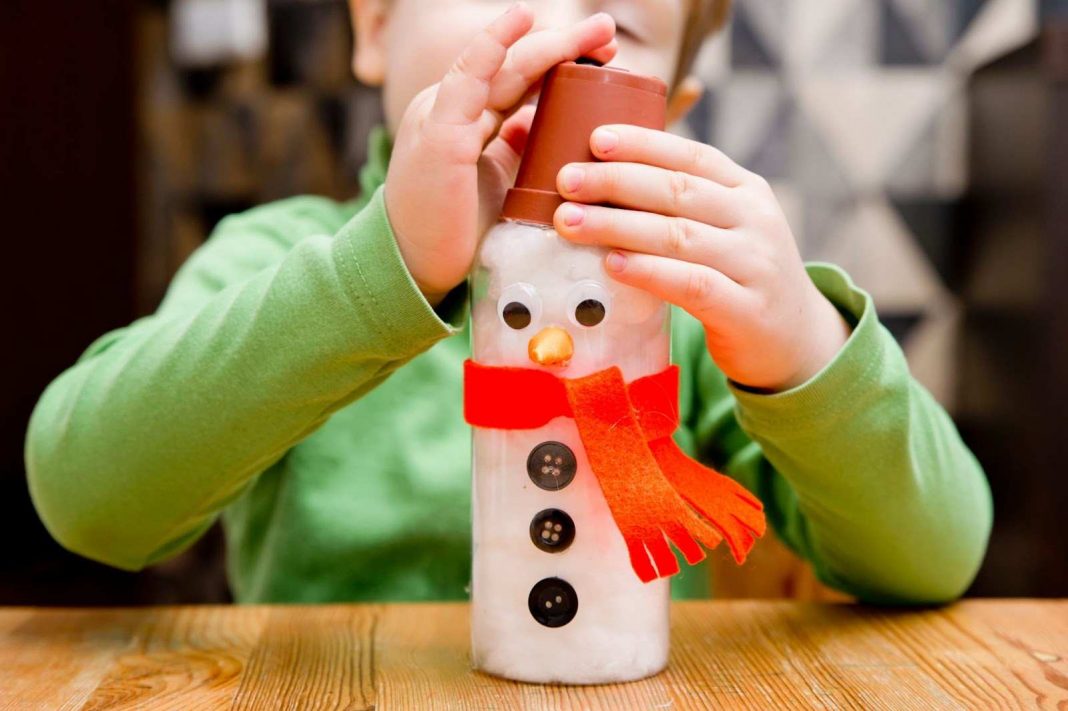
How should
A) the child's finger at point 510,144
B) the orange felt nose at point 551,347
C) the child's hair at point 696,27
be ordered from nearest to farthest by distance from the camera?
the orange felt nose at point 551,347
the child's finger at point 510,144
the child's hair at point 696,27

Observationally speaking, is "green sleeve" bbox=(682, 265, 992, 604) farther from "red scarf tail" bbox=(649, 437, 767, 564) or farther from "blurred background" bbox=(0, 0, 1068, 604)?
"blurred background" bbox=(0, 0, 1068, 604)

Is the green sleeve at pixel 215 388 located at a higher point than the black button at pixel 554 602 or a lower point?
higher

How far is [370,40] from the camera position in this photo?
0.89m

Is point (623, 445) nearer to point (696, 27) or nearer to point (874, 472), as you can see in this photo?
point (874, 472)

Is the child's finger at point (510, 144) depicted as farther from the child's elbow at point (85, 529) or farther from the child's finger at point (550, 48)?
the child's elbow at point (85, 529)

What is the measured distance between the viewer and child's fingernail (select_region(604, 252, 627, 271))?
501 millimetres

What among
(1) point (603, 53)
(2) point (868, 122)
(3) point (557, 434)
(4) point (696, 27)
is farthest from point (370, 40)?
(2) point (868, 122)

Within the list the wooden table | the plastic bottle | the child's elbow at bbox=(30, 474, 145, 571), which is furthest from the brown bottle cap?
the child's elbow at bbox=(30, 474, 145, 571)

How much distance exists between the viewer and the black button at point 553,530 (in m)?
0.51

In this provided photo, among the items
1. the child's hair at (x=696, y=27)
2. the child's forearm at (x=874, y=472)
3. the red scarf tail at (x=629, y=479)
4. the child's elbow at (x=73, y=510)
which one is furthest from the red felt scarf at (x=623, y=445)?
the child's hair at (x=696, y=27)

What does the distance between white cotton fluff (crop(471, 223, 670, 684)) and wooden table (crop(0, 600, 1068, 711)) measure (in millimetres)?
19

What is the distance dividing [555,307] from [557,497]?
0.09m

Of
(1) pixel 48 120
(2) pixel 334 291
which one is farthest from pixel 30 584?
(2) pixel 334 291

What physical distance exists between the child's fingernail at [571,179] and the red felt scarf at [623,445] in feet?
0.27
